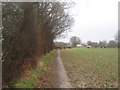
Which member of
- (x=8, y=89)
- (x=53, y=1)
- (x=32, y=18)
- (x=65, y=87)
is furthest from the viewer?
(x=53, y=1)

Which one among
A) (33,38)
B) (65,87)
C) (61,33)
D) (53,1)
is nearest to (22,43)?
(33,38)

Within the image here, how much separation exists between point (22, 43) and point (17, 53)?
605 mm

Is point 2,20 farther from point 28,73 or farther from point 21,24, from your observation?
point 28,73

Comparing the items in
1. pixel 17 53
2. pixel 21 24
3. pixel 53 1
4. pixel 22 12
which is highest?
pixel 53 1

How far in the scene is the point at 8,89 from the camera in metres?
8.67

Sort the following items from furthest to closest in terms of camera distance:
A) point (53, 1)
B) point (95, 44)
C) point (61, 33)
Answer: point (95, 44), point (61, 33), point (53, 1)

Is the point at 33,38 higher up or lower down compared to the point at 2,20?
lower down

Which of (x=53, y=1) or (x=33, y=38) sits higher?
(x=53, y=1)

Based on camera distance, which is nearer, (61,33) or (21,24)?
(21,24)

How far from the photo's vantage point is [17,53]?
10164 mm

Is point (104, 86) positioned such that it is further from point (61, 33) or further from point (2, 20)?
point (61, 33)

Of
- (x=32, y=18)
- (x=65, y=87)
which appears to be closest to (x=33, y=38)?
(x=32, y=18)

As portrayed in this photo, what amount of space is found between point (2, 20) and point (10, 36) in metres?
0.95

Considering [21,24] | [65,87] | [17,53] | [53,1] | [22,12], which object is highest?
[53,1]
